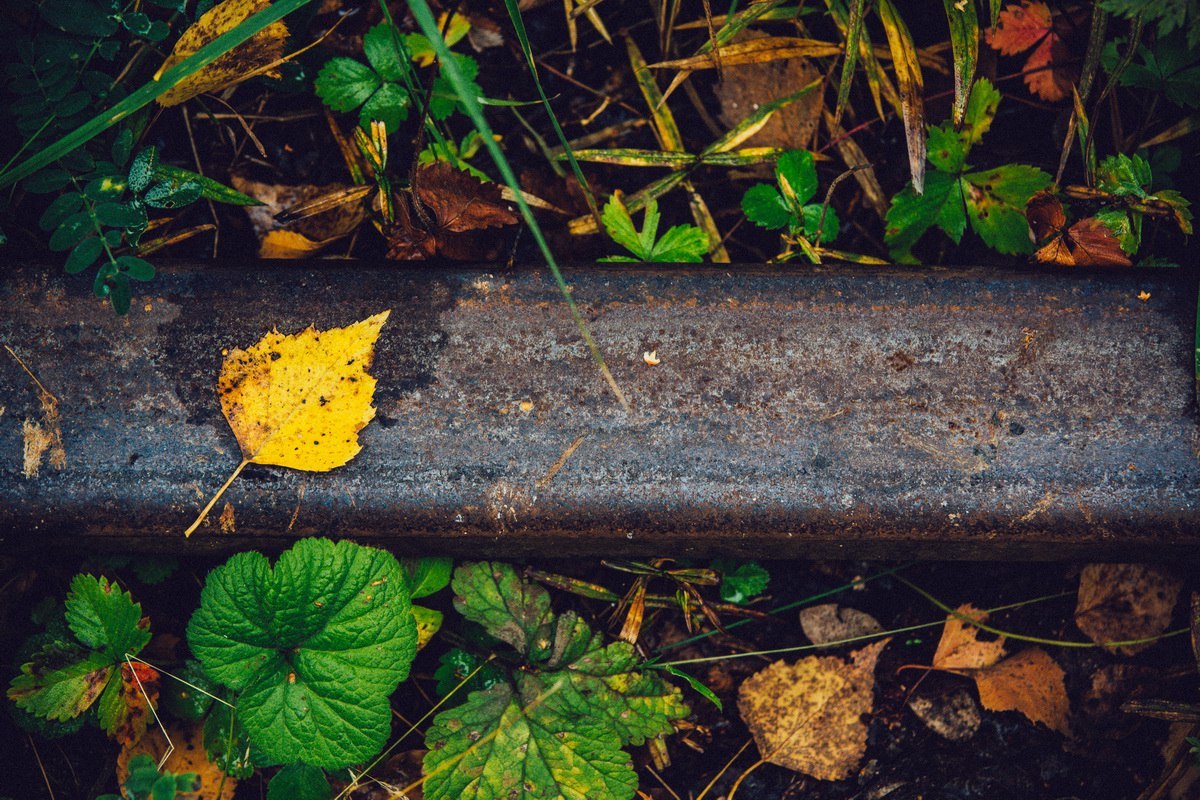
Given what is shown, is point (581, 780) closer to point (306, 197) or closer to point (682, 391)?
point (682, 391)

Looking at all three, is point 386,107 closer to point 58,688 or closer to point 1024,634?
point 58,688

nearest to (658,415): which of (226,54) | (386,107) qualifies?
(386,107)

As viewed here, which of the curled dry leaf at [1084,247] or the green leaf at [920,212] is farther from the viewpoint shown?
the green leaf at [920,212]

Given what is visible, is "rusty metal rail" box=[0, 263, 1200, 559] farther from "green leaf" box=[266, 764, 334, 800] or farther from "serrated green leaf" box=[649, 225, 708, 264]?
"green leaf" box=[266, 764, 334, 800]

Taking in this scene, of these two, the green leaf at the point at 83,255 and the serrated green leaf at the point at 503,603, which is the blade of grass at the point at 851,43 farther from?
the green leaf at the point at 83,255

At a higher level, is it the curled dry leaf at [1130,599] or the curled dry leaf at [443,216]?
the curled dry leaf at [443,216]

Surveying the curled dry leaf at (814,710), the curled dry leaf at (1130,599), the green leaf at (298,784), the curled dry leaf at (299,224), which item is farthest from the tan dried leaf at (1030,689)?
the curled dry leaf at (299,224)
